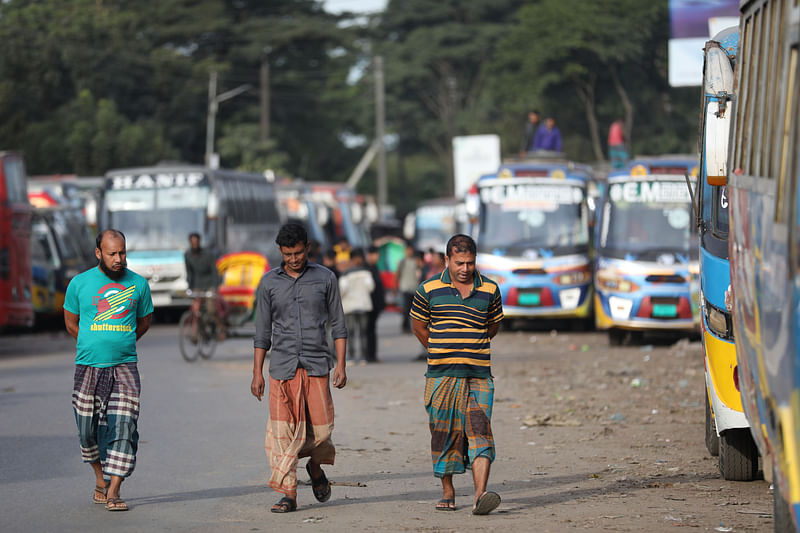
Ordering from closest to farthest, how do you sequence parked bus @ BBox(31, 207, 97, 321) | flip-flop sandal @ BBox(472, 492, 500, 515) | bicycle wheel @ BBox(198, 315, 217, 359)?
flip-flop sandal @ BBox(472, 492, 500, 515) → bicycle wheel @ BBox(198, 315, 217, 359) → parked bus @ BBox(31, 207, 97, 321)

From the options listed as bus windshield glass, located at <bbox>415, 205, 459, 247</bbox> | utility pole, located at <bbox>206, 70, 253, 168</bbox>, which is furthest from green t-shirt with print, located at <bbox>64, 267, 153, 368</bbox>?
utility pole, located at <bbox>206, 70, 253, 168</bbox>

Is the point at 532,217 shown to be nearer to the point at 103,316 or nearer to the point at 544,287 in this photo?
the point at 544,287

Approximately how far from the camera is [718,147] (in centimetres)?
820

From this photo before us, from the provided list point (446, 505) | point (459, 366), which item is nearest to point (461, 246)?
point (459, 366)

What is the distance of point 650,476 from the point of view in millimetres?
9547

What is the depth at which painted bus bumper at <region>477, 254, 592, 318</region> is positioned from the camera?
25000 mm

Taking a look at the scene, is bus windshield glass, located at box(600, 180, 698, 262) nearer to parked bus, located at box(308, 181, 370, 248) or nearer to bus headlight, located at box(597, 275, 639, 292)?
bus headlight, located at box(597, 275, 639, 292)

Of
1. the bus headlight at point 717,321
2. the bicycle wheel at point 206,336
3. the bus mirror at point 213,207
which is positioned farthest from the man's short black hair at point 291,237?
the bus mirror at point 213,207

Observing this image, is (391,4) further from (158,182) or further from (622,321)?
(622,321)

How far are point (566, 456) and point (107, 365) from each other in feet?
12.6

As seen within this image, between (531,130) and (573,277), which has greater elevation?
(531,130)

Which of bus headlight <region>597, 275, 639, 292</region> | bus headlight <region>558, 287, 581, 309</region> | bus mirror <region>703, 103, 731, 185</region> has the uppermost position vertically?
bus mirror <region>703, 103, 731, 185</region>

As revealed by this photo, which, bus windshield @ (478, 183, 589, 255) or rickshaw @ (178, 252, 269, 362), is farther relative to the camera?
bus windshield @ (478, 183, 589, 255)

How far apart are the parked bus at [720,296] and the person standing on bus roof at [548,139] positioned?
20349 millimetres
